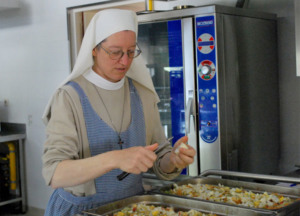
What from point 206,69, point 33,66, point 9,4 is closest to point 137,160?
point 206,69

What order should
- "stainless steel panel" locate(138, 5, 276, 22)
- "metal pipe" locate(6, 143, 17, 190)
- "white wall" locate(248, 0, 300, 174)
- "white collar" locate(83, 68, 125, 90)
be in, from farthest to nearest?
"metal pipe" locate(6, 143, 17, 190) < "white wall" locate(248, 0, 300, 174) < "stainless steel panel" locate(138, 5, 276, 22) < "white collar" locate(83, 68, 125, 90)

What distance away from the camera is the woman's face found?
164 centimetres

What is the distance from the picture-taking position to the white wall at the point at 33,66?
4062 mm

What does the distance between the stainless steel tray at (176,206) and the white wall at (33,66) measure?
102 inches

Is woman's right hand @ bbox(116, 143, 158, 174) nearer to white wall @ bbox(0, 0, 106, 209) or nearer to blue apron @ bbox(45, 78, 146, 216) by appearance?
blue apron @ bbox(45, 78, 146, 216)

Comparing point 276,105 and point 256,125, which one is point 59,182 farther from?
point 276,105

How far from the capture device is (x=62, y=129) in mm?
1545

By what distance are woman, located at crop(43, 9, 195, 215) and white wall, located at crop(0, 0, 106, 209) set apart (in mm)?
2348

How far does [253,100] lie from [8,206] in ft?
10.5

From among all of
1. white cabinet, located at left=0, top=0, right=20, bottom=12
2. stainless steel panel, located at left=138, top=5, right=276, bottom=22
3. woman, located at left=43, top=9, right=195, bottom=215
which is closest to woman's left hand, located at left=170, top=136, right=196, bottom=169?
woman, located at left=43, top=9, right=195, bottom=215

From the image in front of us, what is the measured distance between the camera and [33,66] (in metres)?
4.33

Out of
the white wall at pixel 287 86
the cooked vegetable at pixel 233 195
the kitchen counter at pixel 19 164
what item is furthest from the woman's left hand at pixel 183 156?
the kitchen counter at pixel 19 164

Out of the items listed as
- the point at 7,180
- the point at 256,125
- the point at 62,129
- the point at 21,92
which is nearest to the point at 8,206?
the point at 7,180

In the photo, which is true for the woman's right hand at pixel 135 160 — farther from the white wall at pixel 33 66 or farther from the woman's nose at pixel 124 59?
the white wall at pixel 33 66
